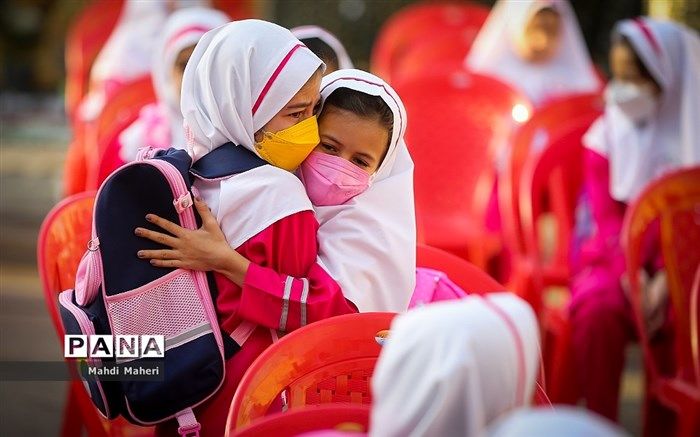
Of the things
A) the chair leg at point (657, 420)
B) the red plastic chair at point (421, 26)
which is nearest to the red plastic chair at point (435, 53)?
the red plastic chair at point (421, 26)

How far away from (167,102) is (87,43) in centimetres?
351

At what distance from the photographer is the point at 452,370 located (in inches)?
53.4

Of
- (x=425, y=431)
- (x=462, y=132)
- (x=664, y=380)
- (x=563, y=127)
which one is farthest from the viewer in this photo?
(x=462, y=132)

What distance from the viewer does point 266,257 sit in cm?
219

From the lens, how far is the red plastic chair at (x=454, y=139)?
15.2 feet

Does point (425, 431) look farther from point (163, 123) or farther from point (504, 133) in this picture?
point (504, 133)

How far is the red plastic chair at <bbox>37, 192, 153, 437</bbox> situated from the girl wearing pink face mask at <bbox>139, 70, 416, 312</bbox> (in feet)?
2.04

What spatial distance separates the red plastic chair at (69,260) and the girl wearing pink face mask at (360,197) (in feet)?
2.04

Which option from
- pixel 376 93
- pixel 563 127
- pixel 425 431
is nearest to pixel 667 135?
pixel 563 127

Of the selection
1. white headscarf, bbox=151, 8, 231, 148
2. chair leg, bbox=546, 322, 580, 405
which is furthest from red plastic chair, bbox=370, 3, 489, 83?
chair leg, bbox=546, 322, 580, 405

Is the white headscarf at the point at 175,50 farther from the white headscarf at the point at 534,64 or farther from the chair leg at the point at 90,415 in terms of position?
the white headscarf at the point at 534,64

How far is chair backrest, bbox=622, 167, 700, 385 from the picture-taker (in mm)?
3254

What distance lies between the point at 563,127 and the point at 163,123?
1.58 m

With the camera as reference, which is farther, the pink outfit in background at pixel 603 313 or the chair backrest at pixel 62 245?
the pink outfit in background at pixel 603 313
